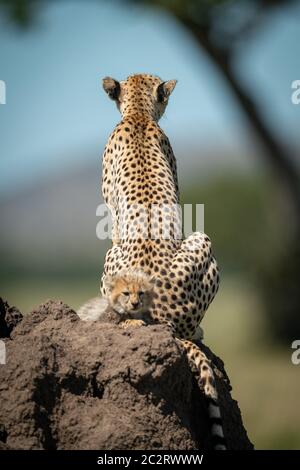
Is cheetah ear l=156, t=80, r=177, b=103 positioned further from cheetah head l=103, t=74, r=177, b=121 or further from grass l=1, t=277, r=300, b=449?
grass l=1, t=277, r=300, b=449

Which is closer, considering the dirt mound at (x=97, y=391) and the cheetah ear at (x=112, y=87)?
the dirt mound at (x=97, y=391)

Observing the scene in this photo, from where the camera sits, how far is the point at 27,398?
4.20 m

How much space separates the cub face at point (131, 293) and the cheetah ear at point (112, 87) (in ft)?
4.82

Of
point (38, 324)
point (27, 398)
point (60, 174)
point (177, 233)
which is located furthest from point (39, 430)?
point (60, 174)

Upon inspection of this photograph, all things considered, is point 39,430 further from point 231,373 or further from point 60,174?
point 60,174

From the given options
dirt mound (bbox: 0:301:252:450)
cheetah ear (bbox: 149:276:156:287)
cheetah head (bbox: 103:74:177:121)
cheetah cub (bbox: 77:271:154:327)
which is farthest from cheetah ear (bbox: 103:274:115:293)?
cheetah head (bbox: 103:74:177:121)

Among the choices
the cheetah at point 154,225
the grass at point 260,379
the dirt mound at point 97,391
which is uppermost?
the grass at point 260,379

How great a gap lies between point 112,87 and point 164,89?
278mm

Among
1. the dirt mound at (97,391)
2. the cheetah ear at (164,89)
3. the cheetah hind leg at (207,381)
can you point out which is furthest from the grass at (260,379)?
the dirt mound at (97,391)

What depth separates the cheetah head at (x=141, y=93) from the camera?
6.00 metres

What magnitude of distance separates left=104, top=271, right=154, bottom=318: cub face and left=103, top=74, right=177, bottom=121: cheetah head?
1305 mm

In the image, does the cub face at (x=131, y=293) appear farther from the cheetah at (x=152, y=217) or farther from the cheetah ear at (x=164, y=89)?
the cheetah ear at (x=164, y=89)

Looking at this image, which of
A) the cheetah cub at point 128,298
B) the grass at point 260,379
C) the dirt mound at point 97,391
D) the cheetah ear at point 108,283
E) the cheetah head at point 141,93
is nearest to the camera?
the dirt mound at point 97,391

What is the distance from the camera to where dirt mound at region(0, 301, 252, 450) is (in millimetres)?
4203
